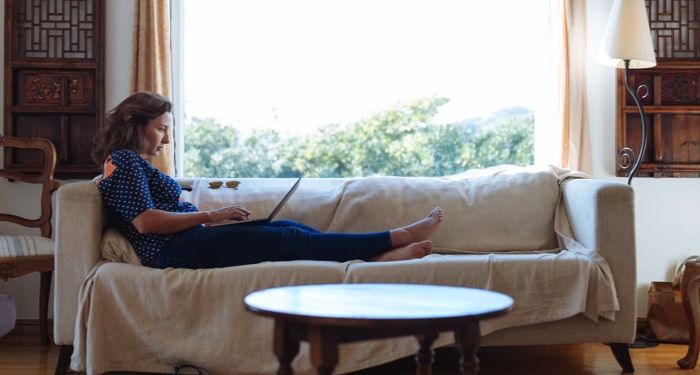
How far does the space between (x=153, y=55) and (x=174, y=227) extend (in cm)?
132

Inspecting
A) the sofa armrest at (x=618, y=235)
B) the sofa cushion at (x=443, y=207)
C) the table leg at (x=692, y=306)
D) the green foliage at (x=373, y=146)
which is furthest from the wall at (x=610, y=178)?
the sofa armrest at (x=618, y=235)

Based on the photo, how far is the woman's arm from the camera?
3.04m

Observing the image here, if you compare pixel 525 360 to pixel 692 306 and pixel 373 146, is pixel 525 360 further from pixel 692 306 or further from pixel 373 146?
pixel 373 146

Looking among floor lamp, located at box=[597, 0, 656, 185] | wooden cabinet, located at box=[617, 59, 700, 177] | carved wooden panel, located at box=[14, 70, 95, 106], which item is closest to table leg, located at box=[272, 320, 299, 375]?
floor lamp, located at box=[597, 0, 656, 185]

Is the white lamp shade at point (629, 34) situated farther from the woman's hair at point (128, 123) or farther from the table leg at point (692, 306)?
the woman's hair at point (128, 123)

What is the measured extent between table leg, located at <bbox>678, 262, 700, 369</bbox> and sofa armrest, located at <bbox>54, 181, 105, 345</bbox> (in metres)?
2.23

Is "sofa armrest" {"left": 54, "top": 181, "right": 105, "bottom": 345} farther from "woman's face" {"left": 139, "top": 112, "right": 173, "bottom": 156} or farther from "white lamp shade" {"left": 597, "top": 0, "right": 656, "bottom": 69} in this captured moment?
"white lamp shade" {"left": 597, "top": 0, "right": 656, "bottom": 69}

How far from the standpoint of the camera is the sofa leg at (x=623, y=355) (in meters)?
3.14

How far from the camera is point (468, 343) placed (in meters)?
1.81

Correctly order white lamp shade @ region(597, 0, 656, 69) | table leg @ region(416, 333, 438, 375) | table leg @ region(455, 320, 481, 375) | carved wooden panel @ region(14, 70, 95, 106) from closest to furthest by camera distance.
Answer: table leg @ region(455, 320, 481, 375)
table leg @ region(416, 333, 438, 375)
white lamp shade @ region(597, 0, 656, 69)
carved wooden panel @ region(14, 70, 95, 106)

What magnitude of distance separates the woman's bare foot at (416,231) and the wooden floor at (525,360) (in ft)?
1.66

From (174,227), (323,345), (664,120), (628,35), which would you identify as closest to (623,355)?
(628,35)

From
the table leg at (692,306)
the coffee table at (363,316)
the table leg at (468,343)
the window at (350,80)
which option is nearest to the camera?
the coffee table at (363,316)

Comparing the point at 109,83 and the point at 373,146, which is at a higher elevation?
the point at 109,83
